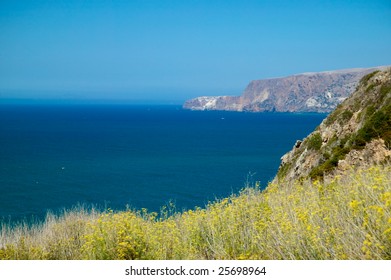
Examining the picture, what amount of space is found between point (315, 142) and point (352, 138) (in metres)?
3.85

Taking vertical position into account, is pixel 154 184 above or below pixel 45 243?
below

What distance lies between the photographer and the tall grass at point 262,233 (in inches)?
187

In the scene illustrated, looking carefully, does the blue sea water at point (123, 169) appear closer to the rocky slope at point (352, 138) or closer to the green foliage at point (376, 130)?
the rocky slope at point (352, 138)

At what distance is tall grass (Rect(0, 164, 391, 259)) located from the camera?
15.6ft

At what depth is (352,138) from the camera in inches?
587

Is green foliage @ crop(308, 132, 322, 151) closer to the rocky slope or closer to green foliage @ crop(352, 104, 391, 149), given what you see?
the rocky slope

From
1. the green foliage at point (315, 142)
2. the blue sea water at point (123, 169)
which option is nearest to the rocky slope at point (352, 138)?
the green foliage at point (315, 142)

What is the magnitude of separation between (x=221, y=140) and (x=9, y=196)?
5646 centimetres

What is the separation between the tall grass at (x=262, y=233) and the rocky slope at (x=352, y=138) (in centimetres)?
515

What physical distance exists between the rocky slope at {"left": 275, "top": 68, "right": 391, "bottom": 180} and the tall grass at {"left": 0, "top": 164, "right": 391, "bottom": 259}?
5.15 meters

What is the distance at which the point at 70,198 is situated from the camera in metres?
41.1

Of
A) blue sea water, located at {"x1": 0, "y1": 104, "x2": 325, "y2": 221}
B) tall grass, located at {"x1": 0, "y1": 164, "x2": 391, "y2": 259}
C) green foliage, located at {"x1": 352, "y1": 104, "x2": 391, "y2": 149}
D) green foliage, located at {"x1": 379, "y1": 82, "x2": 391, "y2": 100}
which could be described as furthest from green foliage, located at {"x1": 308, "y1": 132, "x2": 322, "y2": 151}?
tall grass, located at {"x1": 0, "y1": 164, "x2": 391, "y2": 259}

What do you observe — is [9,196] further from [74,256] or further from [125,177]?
[74,256]
